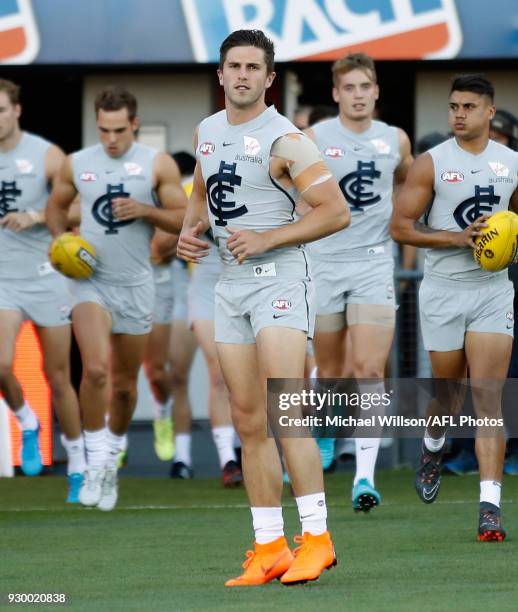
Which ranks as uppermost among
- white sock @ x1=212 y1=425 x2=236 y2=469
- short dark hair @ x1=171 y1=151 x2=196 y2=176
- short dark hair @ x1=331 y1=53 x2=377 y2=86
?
short dark hair @ x1=331 y1=53 x2=377 y2=86

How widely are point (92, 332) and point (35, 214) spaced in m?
1.11

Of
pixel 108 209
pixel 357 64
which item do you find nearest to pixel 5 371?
pixel 108 209

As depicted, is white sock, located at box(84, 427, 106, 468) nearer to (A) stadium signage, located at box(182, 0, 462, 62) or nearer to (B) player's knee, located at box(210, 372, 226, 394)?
(B) player's knee, located at box(210, 372, 226, 394)

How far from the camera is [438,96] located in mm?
17484

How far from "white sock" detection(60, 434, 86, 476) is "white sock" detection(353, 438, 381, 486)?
77.3 inches

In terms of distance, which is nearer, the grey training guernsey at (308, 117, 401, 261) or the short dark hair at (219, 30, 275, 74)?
the short dark hair at (219, 30, 275, 74)

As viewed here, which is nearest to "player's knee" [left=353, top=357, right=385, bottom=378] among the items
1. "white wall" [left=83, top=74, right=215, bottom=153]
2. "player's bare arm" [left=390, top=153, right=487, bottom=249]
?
"player's bare arm" [left=390, top=153, right=487, bottom=249]

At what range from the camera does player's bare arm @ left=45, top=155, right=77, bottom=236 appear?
11.1 meters

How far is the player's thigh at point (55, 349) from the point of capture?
38.2 ft

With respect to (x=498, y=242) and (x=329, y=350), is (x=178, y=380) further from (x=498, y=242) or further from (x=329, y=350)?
(x=498, y=242)

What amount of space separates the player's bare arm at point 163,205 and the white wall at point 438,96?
6.84 metres

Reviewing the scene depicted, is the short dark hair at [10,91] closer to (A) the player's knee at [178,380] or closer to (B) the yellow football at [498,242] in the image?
(A) the player's knee at [178,380]

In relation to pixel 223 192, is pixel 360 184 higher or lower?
lower

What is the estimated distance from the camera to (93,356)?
1086 cm
